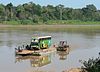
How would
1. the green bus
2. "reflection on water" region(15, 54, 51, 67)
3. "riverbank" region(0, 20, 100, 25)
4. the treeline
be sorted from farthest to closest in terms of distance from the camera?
the treeline, "riverbank" region(0, 20, 100, 25), the green bus, "reflection on water" region(15, 54, 51, 67)

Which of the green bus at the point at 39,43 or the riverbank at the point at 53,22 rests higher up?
the green bus at the point at 39,43

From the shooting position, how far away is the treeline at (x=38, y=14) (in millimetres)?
138413

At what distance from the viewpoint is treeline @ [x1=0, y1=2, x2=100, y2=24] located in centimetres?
13841

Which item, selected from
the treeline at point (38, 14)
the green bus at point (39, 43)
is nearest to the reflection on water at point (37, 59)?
the green bus at point (39, 43)

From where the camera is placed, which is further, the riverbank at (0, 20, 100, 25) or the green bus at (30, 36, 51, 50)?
the riverbank at (0, 20, 100, 25)

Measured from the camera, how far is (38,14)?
151000 mm

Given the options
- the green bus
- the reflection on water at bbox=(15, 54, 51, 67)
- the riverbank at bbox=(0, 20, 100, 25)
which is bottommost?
the riverbank at bbox=(0, 20, 100, 25)

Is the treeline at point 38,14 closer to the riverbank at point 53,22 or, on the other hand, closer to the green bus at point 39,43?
the riverbank at point 53,22

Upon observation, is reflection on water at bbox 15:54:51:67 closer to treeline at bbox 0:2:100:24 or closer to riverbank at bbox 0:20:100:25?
riverbank at bbox 0:20:100:25

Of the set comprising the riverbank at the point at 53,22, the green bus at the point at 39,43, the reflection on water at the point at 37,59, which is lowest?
the riverbank at the point at 53,22

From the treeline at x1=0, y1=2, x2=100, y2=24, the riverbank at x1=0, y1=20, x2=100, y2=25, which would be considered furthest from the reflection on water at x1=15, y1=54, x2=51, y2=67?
the treeline at x1=0, y1=2, x2=100, y2=24

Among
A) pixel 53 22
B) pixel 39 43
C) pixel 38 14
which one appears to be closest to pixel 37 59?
pixel 39 43

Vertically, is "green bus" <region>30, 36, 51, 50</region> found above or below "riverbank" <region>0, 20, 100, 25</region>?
above

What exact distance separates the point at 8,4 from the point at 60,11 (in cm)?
2486
